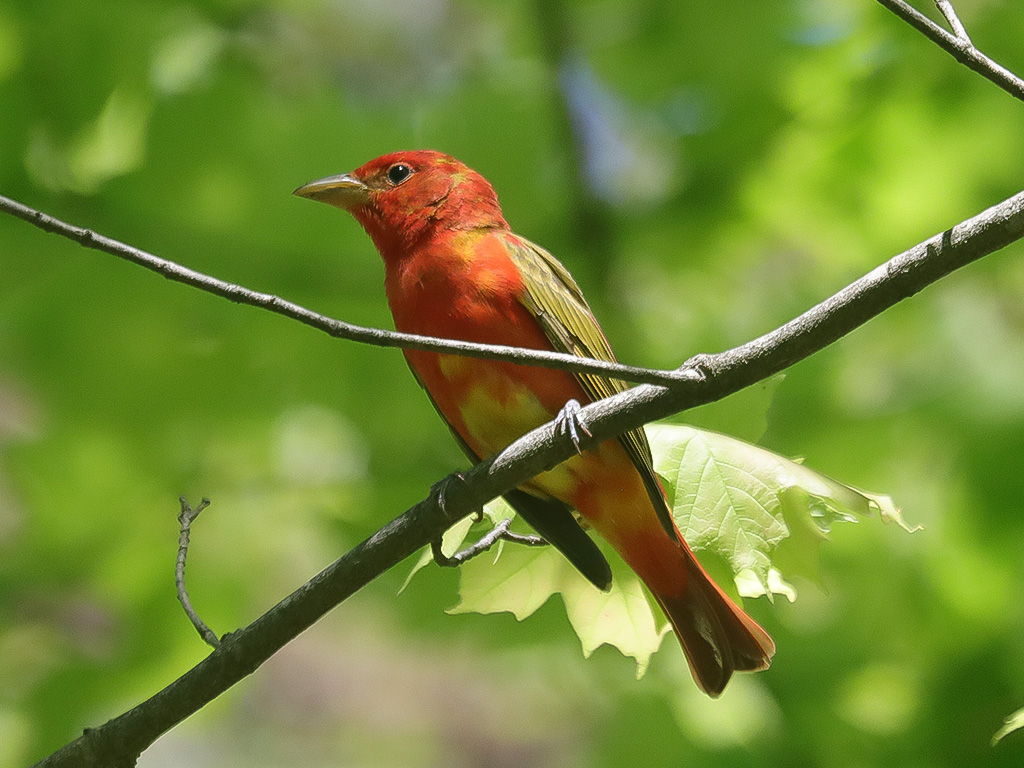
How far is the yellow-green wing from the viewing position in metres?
2.88

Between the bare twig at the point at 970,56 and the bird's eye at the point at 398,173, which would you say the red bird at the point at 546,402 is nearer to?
the bird's eye at the point at 398,173

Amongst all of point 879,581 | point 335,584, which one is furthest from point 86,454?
point 879,581

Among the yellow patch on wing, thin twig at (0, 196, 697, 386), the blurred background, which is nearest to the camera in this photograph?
thin twig at (0, 196, 697, 386)

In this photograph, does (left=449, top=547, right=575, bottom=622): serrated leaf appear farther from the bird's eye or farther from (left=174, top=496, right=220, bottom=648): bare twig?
the bird's eye

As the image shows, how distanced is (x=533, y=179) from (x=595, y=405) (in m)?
2.06

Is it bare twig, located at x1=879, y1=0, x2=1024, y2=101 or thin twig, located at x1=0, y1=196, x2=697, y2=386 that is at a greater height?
bare twig, located at x1=879, y1=0, x2=1024, y2=101

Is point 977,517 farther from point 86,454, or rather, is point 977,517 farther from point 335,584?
point 86,454

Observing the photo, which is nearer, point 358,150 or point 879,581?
point 879,581

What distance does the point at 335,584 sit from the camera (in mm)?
2156

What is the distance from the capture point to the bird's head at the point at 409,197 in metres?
3.32

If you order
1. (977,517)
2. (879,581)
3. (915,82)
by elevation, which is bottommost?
(879,581)

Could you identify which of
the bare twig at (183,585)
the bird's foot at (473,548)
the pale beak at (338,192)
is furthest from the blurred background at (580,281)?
the bird's foot at (473,548)

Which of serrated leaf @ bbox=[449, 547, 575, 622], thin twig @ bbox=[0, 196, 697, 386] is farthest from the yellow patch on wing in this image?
thin twig @ bbox=[0, 196, 697, 386]

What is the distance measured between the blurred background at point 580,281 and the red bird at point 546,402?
0.59 meters
